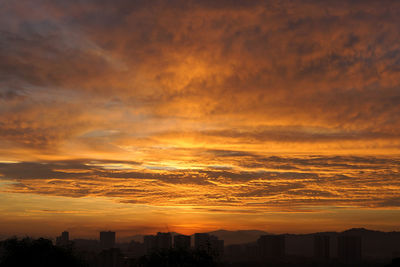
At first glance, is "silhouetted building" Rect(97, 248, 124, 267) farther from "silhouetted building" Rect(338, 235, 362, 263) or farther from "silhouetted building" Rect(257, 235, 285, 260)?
"silhouetted building" Rect(338, 235, 362, 263)

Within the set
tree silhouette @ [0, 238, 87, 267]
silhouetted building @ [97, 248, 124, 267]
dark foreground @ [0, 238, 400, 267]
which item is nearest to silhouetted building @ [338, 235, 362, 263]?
silhouetted building @ [97, 248, 124, 267]

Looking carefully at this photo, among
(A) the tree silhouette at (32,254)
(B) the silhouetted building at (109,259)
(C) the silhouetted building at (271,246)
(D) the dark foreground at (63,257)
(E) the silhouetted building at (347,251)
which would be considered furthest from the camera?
(E) the silhouetted building at (347,251)

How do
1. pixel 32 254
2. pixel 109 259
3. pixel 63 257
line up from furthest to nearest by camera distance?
pixel 109 259 → pixel 63 257 → pixel 32 254

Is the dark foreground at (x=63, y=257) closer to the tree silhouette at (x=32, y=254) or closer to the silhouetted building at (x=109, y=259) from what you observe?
the tree silhouette at (x=32, y=254)

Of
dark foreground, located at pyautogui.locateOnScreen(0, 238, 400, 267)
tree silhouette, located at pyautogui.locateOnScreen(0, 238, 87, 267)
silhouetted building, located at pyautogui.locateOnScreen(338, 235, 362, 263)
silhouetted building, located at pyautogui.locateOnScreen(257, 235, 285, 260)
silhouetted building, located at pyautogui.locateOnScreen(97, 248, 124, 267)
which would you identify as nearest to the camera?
dark foreground, located at pyautogui.locateOnScreen(0, 238, 400, 267)

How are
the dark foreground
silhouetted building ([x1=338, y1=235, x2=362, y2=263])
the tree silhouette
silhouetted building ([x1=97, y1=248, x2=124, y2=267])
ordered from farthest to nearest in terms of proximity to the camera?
1. silhouetted building ([x1=338, y1=235, x2=362, y2=263])
2. silhouetted building ([x1=97, y1=248, x2=124, y2=267])
3. the tree silhouette
4. the dark foreground

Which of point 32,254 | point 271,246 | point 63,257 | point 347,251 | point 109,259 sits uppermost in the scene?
point 32,254

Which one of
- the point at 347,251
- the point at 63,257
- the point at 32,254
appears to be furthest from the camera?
the point at 347,251

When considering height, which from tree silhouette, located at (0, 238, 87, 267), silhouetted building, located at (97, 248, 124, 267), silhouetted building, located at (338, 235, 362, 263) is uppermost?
tree silhouette, located at (0, 238, 87, 267)

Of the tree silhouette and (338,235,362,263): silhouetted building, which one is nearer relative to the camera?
the tree silhouette

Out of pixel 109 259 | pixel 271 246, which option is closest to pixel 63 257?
pixel 109 259

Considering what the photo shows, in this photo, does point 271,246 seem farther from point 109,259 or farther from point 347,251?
point 109,259

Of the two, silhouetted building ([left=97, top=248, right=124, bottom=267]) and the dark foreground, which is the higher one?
the dark foreground

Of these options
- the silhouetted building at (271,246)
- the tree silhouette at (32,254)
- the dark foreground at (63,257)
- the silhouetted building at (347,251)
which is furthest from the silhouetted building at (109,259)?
the silhouetted building at (347,251)
